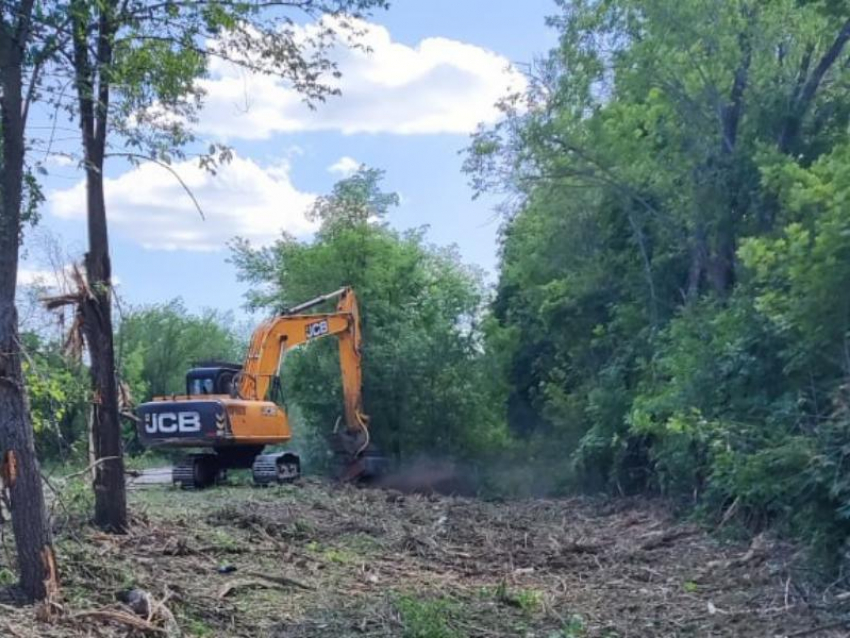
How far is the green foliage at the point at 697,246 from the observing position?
9.51 m

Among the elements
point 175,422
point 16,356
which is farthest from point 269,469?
point 16,356

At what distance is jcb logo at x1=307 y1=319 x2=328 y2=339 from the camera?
19.3 m

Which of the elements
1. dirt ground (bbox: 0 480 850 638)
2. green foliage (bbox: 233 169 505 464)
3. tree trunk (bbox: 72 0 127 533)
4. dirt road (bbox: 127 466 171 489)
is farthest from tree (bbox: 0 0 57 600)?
green foliage (bbox: 233 169 505 464)

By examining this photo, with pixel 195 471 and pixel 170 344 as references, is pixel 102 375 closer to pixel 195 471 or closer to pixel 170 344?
pixel 195 471

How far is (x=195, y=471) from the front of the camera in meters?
17.7

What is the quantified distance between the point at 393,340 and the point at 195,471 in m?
8.31

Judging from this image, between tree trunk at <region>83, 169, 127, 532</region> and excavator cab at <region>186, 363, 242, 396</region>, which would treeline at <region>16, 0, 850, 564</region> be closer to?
tree trunk at <region>83, 169, 127, 532</region>

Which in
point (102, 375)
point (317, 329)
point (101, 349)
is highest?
point (317, 329)

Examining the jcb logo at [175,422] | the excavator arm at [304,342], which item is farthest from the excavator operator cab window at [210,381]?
the jcb logo at [175,422]

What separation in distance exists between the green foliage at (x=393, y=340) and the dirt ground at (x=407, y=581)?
11.3m

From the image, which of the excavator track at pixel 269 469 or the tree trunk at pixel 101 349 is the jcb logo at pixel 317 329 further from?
the tree trunk at pixel 101 349

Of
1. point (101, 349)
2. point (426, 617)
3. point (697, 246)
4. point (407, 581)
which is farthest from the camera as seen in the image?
point (697, 246)

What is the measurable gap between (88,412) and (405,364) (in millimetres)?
14958

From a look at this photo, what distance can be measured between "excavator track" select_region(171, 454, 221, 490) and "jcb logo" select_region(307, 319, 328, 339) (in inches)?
113
